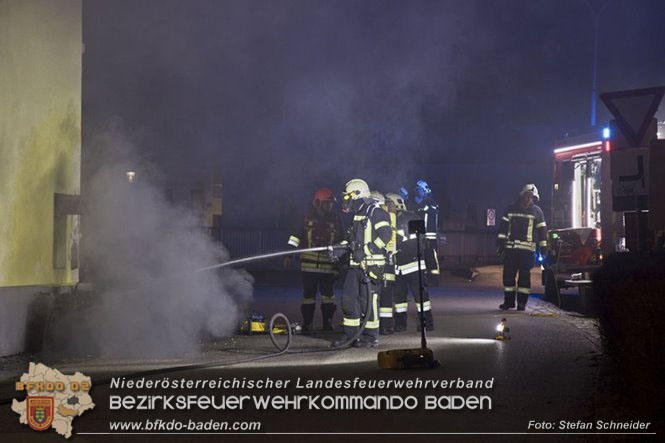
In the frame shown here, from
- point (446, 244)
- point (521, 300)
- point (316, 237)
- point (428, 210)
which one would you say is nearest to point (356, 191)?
point (316, 237)

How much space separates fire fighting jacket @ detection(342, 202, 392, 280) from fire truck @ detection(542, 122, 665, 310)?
204 inches

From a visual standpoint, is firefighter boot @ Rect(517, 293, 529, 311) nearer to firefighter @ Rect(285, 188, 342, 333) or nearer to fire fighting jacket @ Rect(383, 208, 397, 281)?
fire fighting jacket @ Rect(383, 208, 397, 281)

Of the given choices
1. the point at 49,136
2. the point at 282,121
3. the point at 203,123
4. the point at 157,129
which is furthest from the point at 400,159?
the point at 49,136

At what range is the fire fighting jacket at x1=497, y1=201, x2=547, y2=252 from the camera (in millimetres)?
14453

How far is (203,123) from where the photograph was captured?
66.4ft

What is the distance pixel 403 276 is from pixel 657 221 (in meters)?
4.82

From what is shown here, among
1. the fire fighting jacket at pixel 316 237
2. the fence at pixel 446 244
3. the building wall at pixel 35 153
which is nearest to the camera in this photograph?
the building wall at pixel 35 153

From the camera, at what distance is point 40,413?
6176 mm

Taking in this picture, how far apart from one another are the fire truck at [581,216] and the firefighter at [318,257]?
15.3 ft

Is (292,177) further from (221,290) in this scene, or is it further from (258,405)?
(258,405)

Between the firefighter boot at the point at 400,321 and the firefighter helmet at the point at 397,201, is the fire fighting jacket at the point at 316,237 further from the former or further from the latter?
the firefighter boot at the point at 400,321

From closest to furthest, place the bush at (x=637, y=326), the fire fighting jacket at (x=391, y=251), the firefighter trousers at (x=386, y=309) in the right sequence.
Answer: the bush at (x=637, y=326) → the fire fighting jacket at (x=391, y=251) → the firefighter trousers at (x=386, y=309)

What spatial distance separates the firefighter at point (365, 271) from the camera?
1038 cm

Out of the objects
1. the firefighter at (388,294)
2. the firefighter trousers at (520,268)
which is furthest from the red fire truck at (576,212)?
the firefighter at (388,294)
